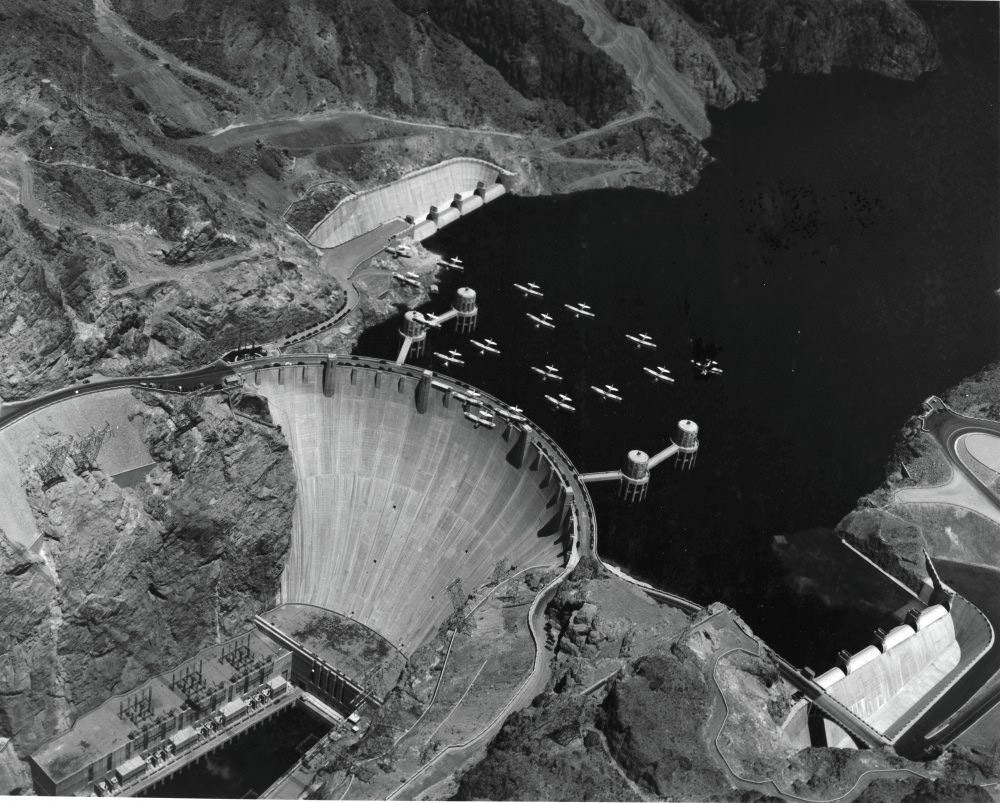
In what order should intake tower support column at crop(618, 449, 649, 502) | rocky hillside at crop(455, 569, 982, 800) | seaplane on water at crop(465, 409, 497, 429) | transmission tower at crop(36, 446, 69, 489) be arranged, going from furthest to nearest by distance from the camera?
intake tower support column at crop(618, 449, 649, 502), seaplane on water at crop(465, 409, 497, 429), transmission tower at crop(36, 446, 69, 489), rocky hillside at crop(455, 569, 982, 800)

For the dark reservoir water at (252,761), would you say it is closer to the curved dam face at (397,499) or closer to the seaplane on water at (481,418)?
the curved dam face at (397,499)

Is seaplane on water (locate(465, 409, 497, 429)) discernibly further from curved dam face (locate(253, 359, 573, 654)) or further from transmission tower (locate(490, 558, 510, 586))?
transmission tower (locate(490, 558, 510, 586))

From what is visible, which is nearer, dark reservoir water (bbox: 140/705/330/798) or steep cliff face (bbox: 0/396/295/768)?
dark reservoir water (bbox: 140/705/330/798)

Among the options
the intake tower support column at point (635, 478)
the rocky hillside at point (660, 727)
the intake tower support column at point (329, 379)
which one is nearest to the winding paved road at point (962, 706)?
the rocky hillside at point (660, 727)

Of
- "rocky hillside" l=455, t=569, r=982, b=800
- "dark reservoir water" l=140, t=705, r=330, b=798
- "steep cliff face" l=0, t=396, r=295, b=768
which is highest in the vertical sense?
"rocky hillside" l=455, t=569, r=982, b=800

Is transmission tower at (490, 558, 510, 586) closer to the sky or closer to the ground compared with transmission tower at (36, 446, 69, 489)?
closer to the ground

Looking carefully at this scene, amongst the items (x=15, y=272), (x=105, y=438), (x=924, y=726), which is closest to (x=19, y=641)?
(x=105, y=438)

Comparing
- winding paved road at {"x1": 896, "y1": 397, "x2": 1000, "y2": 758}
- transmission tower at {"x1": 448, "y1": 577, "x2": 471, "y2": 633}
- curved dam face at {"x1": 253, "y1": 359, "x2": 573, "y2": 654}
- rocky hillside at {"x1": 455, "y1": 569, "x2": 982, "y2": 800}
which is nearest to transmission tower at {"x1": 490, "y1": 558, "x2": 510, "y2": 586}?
curved dam face at {"x1": 253, "y1": 359, "x2": 573, "y2": 654}
